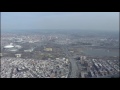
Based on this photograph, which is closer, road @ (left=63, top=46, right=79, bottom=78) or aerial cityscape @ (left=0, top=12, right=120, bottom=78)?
road @ (left=63, top=46, right=79, bottom=78)

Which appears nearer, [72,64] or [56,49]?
[72,64]

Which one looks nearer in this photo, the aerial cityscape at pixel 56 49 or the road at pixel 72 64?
the road at pixel 72 64

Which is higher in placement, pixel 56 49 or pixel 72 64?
pixel 56 49
